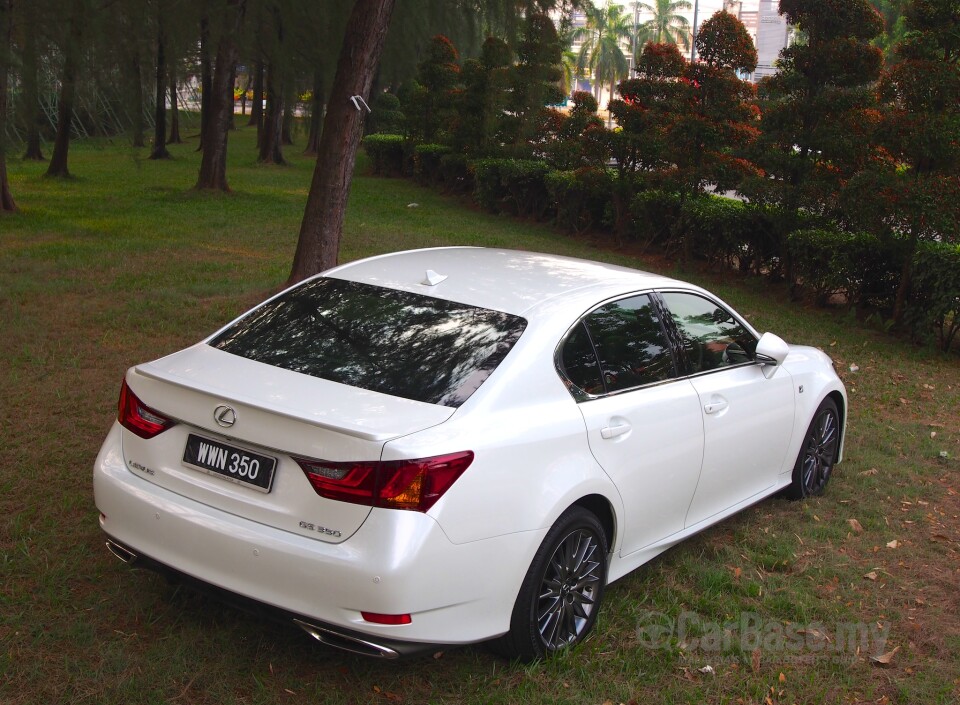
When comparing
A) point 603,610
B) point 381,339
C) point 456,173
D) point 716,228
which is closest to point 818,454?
point 603,610

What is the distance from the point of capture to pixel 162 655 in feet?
12.3

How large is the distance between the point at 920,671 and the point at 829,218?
30.4 ft

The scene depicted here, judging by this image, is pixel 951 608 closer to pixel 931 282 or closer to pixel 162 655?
pixel 162 655

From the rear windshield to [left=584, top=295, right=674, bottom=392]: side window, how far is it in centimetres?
48

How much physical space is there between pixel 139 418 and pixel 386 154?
2558 cm

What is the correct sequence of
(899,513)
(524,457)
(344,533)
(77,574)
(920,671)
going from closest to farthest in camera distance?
1. (344,533)
2. (524,457)
3. (920,671)
4. (77,574)
5. (899,513)

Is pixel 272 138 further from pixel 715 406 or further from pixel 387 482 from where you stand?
pixel 387 482

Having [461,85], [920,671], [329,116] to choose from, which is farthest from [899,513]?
[461,85]

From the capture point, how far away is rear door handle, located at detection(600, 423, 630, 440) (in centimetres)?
404

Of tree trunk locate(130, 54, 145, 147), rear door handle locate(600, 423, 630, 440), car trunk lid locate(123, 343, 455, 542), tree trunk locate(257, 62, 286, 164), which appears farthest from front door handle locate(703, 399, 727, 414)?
tree trunk locate(257, 62, 286, 164)

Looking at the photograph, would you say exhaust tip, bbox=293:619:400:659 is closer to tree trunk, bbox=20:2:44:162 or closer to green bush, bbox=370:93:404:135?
tree trunk, bbox=20:2:44:162

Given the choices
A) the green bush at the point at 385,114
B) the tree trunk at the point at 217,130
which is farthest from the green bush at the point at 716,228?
the green bush at the point at 385,114

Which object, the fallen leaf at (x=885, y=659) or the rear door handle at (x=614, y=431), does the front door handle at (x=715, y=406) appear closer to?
the rear door handle at (x=614, y=431)

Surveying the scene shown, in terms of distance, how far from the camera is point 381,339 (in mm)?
4027
